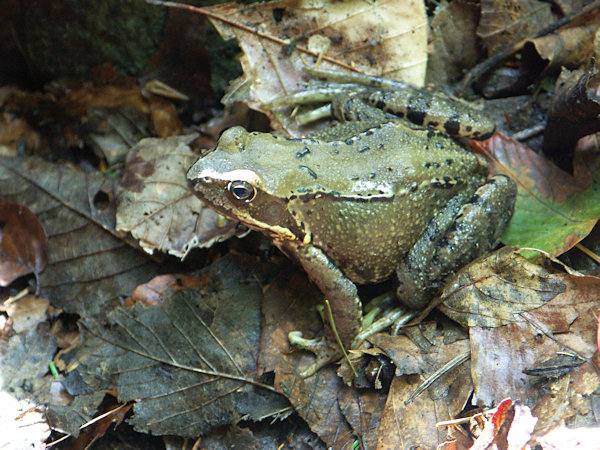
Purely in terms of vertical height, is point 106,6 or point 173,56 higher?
point 106,6

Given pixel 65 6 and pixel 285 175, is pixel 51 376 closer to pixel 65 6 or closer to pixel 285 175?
pixel 285 175

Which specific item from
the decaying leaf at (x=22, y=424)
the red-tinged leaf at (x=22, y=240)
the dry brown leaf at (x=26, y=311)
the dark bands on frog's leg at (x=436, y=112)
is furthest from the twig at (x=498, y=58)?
the decaying leaf at (x=22, y=424)

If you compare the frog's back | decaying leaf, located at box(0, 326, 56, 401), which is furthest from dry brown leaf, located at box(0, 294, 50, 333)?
the frog's back

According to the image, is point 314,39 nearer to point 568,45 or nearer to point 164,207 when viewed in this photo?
point 164,207

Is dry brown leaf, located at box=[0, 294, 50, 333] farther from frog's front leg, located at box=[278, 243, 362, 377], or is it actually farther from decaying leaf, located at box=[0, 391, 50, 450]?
frog's front leg, located at box=[278, 243, 362, 377]

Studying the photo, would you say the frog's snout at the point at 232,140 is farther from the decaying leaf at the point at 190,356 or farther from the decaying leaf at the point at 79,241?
the decaying leaf at the point at 79,241

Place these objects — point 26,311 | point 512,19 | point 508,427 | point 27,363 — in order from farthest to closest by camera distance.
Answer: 1. point 512,19
2. point 26,311
3. point 27,363
4. point 508,427

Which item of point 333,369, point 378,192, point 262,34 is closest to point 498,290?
point 378,192

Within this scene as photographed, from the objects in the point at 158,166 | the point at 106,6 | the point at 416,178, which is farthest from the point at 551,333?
the point at 106,6
